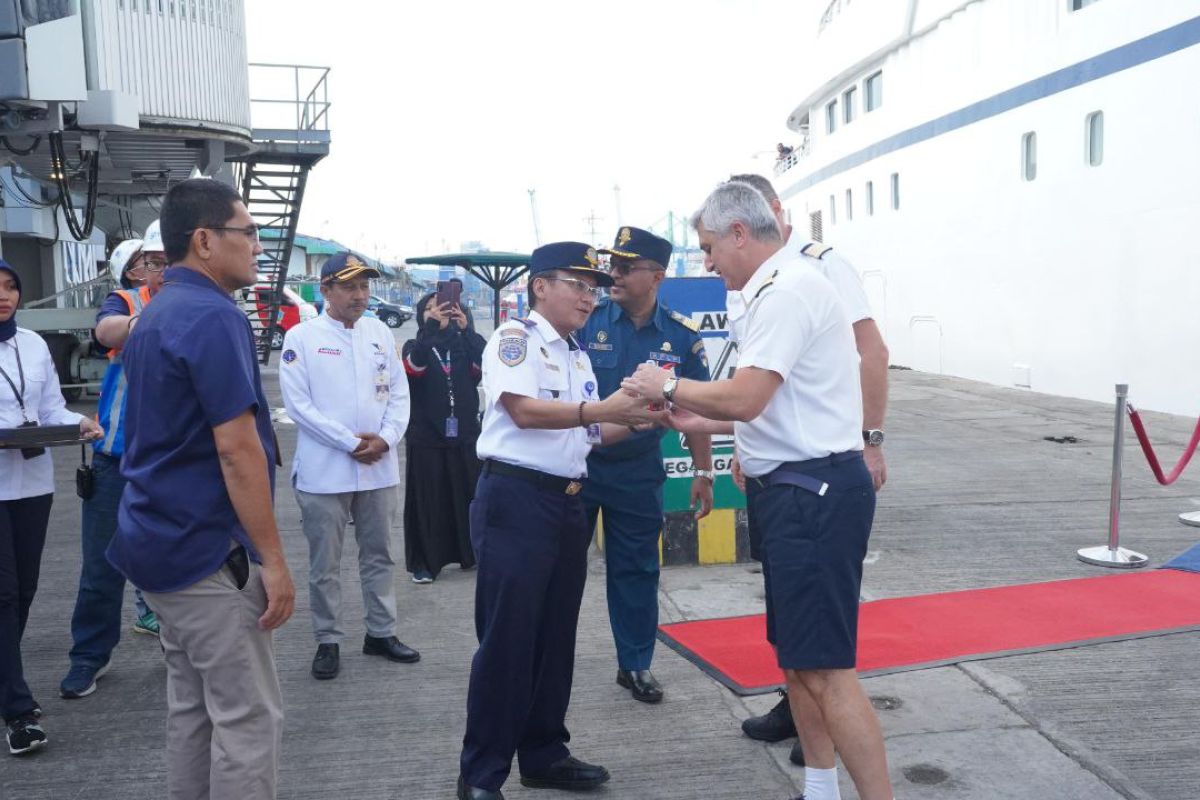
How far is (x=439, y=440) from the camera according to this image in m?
6.45

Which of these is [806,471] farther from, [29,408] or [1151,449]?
[1151,449]

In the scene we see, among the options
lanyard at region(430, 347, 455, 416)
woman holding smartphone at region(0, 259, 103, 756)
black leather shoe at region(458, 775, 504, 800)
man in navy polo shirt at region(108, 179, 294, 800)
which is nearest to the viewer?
man in navy polo shirt at region(108, 179, 294, 800)

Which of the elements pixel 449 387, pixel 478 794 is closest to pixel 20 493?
pixel 478 794

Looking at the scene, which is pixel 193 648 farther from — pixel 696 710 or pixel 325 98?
pixel 325 98

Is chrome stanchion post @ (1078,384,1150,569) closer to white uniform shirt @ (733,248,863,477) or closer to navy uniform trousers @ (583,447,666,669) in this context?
navy uniform trousers @ (583,447,666,669)

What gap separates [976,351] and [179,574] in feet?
60.0

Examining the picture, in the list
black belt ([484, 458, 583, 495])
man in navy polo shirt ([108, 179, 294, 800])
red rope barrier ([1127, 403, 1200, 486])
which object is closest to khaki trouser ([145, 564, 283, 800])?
man in navy polo shirt ([108, 179, 294, 800])

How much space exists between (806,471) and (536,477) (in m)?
0.92

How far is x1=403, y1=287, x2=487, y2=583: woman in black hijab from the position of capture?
6.38m

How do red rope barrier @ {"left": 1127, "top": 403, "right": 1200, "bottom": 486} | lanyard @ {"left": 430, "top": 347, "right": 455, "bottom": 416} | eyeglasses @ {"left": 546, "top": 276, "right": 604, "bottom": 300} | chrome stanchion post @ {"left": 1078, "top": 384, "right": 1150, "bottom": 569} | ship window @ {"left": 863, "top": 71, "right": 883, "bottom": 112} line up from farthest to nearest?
ship window @ {"left": 863, "top": 71, "right": 883, "bottom": 112}, red rope barrier @ {"left": 1127, "top": 403, "right": 1200, "bottom": 486}, lanyard @ {"left": 430, "top": 347, "right": 455, "bottom": 416}, chrome stanchion post @ {"left": 1078, "top": 384, "right": 1150, "bottom": 569}, eyeglasses @ {"left": 546, "top": 276, "right": 604, "bottom": 300}


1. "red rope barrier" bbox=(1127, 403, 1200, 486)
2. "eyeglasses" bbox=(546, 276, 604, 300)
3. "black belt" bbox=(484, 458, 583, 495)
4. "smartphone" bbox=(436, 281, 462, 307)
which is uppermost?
"smartphone" bbox=(436, 281, 462, 307)

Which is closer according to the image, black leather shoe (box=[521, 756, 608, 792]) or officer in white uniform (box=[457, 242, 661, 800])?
officer in white uniform (box=[457, 242, 661, 800])

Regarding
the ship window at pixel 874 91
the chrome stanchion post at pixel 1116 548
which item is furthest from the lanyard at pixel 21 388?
the ship window at pixel 874 91

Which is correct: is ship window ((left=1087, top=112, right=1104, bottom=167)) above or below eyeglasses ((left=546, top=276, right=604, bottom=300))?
above
